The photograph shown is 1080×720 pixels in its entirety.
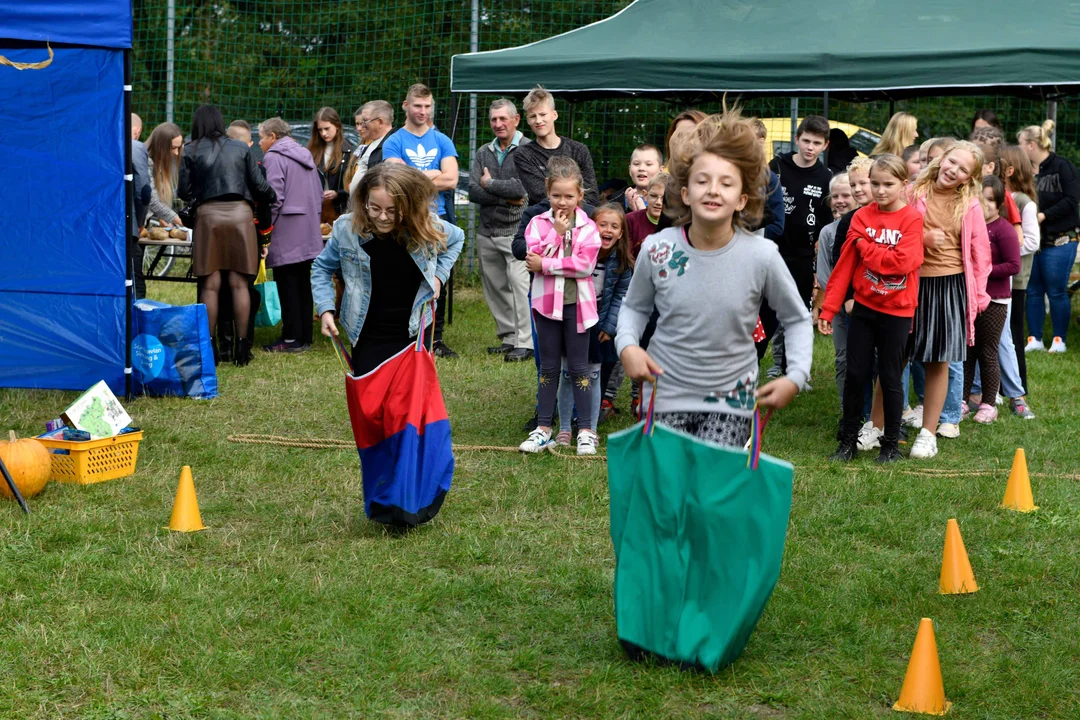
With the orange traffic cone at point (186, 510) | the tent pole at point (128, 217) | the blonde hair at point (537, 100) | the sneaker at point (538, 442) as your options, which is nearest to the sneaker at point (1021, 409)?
the sneaker at point (538, 442)

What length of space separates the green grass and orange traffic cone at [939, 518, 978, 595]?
8cm

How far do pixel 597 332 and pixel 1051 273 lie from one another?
5522 mm

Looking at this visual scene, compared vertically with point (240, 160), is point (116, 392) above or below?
below

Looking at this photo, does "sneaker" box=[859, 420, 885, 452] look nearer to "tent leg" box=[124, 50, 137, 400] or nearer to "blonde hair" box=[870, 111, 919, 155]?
"blonde hair" box=[870, 111, 919, 155]

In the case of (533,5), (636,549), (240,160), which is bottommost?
(636,549)

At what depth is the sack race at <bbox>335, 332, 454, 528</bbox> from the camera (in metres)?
5.49

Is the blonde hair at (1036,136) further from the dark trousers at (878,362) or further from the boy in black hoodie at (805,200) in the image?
the dark trousers at (878,362)

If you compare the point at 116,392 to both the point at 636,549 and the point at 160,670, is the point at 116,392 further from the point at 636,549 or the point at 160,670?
the point at 636,549

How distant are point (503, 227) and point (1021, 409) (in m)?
4.45

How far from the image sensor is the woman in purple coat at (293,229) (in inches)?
437

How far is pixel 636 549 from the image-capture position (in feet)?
13.5

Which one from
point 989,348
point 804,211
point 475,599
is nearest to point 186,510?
point 475,599

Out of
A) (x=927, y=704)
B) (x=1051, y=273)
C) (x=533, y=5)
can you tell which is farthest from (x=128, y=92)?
(x=533, y=5)

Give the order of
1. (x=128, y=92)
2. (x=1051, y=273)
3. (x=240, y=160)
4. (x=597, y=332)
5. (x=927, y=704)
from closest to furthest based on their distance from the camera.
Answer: (x=927, y=704), (x=597, y=332), (x=128, y=92), (x=240, y=160), (x=1051, y=273)
